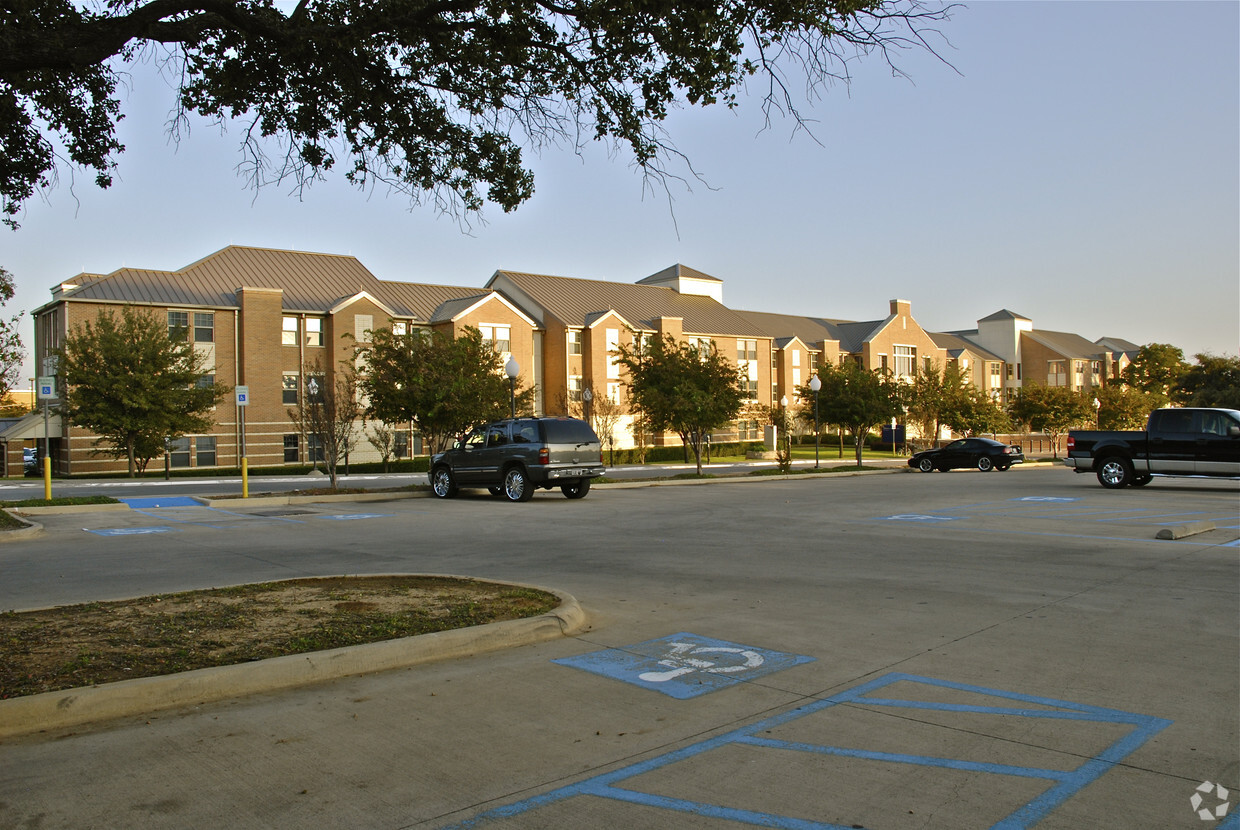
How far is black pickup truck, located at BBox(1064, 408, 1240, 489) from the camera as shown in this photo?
23.3 meters

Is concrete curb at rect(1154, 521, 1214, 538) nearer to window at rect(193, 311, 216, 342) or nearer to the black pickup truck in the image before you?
the black pickup truck

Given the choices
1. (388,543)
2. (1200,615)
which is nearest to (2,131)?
(388,543)

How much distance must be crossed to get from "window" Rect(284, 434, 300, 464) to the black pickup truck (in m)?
39.0

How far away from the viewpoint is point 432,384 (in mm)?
26469

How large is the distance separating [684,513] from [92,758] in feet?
49.7

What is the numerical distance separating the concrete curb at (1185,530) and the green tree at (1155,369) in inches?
3579

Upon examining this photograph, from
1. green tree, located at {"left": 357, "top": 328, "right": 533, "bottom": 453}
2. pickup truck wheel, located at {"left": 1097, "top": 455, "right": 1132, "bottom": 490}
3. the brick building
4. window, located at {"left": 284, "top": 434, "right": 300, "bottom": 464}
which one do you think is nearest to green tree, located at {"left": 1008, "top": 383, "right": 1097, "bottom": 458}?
the brick building

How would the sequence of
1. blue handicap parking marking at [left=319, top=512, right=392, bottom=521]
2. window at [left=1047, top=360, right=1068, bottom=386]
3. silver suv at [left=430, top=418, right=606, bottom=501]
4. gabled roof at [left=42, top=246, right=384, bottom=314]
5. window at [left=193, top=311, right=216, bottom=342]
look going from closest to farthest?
blue handicap parking marking at [left=319, top=512, right=392, bottom=521] → silver suv at [left=430, top=418, right=606, bottom=501] → gabled roof at [left=42, top=246, right=384, bottom=314] → window at [left=193, top=311, right=216, bottom=342] → window at [left=1047, top=360, right=1068, bottom=386]

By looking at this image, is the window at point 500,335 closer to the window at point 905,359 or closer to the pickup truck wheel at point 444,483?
the pickup truck wheel at point 444,483

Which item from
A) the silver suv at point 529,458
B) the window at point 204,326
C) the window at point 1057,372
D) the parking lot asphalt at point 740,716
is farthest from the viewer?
the window at point 1057,372

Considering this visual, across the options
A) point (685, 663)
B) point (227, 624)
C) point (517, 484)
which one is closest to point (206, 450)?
point (517, 484)

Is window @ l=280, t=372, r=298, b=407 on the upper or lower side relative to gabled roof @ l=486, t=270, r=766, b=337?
lower

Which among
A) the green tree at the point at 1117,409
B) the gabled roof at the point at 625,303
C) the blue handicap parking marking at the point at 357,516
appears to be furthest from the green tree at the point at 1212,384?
the blue handicap parking marking at the point at 357,516

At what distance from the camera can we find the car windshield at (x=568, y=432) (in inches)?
896
